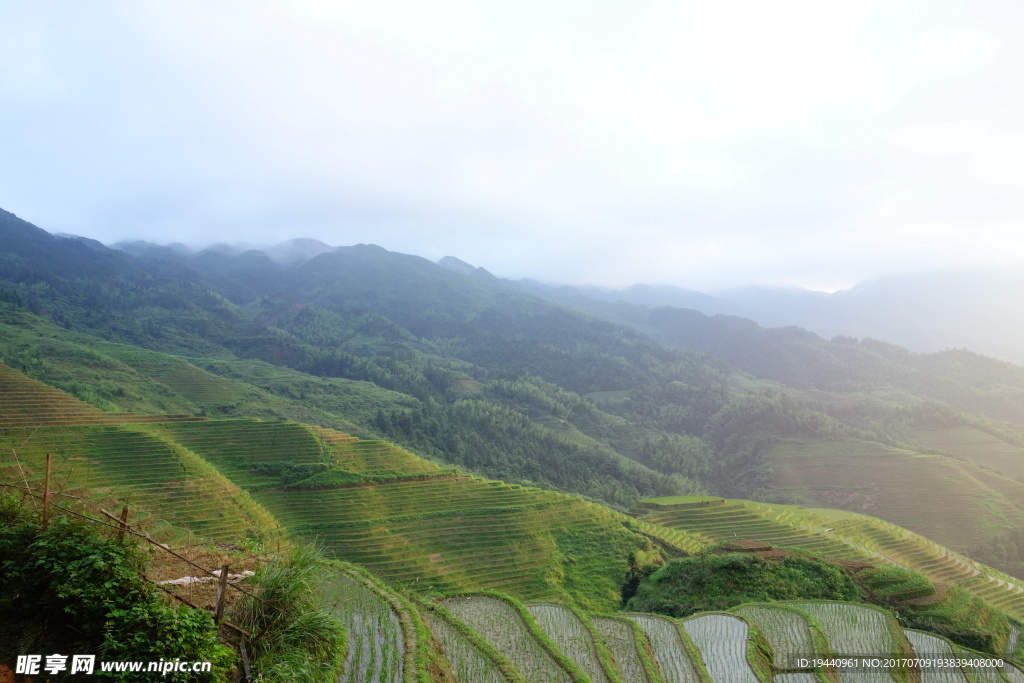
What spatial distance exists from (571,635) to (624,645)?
6.11ft

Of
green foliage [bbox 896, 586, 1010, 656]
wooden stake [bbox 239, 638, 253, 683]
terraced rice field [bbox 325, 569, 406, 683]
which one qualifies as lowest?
green foliage [bbox 896, 586, 1010, 656]

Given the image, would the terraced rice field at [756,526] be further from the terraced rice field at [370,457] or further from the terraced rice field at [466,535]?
the terraced rice field at [370,457]

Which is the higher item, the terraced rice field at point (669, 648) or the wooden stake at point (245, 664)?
the wooden stake at point (245, 664)

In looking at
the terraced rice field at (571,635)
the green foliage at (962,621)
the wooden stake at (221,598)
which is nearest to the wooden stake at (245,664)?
the wooden stake at (221,598)

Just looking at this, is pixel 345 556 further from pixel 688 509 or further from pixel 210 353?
pixel 210 353

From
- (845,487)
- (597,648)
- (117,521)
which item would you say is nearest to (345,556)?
(597,648)

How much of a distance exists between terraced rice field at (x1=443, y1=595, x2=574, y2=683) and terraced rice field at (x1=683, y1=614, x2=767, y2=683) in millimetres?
5556

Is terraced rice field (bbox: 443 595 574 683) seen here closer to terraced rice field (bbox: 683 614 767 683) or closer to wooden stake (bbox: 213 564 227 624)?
terraced rice field (bbox: 683 614 767 683)

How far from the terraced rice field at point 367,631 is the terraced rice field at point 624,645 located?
24.2ft

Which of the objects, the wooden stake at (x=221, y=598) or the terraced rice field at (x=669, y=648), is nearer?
the wooden stake at (x=221, y=598)

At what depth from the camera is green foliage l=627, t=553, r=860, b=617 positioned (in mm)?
25312

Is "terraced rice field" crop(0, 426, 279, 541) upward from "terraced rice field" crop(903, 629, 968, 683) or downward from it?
downward

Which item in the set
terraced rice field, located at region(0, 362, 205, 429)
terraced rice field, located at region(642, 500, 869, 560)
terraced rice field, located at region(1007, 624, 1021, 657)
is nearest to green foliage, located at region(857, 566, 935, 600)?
terraced rice field, located at region(1007, 624, 1021, 657)

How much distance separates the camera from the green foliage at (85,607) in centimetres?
700
